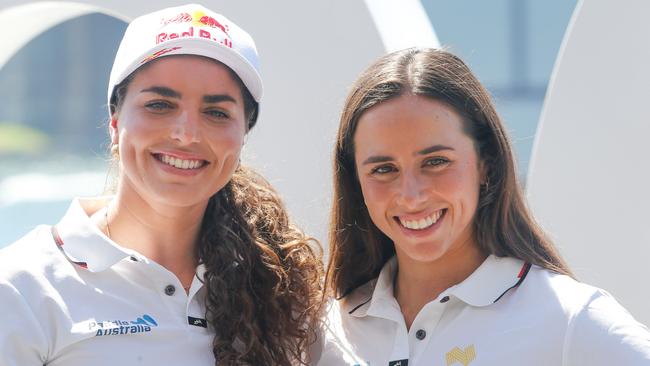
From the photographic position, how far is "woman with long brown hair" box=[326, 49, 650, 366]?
2535 millimetres

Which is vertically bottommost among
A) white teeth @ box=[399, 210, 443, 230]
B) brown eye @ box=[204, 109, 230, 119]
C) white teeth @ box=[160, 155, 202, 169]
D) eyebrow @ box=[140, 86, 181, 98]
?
white teeth @ box=[399, 210, 443, 230]

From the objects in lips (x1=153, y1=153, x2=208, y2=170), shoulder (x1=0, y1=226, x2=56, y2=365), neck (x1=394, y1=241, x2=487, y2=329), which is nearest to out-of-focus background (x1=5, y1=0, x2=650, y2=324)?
neck (x1=394, y1=241, x2=487, y2=329)

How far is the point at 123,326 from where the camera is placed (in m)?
2.56

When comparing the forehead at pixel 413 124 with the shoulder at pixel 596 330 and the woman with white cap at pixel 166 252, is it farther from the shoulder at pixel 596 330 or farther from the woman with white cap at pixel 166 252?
the shoulder at pixel 596 330

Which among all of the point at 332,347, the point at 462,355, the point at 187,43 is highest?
the point at 187,43

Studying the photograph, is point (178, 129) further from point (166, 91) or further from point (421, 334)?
point (421, 334)

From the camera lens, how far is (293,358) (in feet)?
9.54

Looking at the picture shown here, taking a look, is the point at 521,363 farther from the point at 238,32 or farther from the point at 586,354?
the point at 238,32

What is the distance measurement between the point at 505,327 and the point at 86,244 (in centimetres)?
112

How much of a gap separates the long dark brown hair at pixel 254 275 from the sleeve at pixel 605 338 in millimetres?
811

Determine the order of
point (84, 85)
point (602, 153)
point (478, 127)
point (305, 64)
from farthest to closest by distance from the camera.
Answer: point (84, 85) → point (305, 64) → point (602, 153) → point (478, 127)

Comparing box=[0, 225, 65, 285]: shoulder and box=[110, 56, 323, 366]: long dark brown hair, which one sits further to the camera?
box=[110, 56, 323, 366]: long dark brown hair

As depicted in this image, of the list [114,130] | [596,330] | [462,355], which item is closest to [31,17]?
[114,130]

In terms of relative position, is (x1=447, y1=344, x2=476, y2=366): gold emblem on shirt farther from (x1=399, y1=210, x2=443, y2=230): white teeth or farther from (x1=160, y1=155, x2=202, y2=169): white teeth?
(x1=160, y1=155, x2=202, y2=169): white teeth
